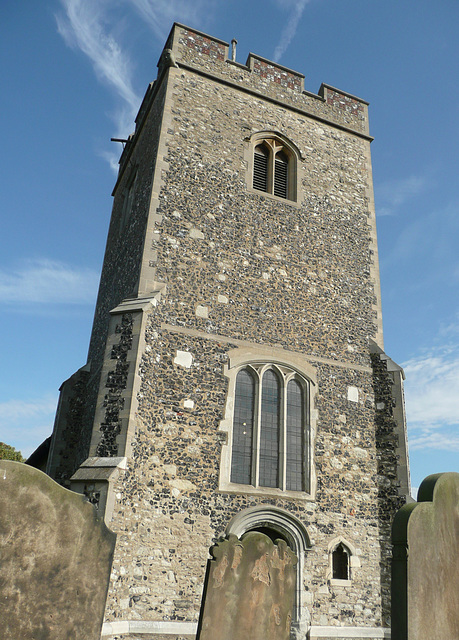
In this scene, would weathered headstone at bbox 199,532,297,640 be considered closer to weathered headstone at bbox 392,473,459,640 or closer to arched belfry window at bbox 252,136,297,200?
weathered headstone at bbox 392,473,459,640

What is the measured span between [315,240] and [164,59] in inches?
260

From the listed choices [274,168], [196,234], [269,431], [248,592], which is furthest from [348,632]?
[274,168]

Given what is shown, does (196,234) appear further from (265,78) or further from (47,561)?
(47,561)

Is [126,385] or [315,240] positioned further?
[315,240]

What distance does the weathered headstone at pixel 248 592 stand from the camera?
19.2ft

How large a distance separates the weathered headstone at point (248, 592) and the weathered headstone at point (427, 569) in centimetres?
160

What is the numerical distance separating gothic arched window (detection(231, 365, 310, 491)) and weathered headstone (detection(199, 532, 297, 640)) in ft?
15.0

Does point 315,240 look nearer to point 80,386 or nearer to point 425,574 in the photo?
point 80,386

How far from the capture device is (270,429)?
11609 mm

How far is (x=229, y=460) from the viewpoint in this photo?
10852 mm

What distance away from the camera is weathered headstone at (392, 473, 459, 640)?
4848mm

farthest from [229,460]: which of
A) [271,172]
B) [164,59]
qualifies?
[164,59]

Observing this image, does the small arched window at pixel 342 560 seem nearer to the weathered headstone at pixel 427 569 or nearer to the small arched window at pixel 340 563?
the small arched window at pixel 340 563

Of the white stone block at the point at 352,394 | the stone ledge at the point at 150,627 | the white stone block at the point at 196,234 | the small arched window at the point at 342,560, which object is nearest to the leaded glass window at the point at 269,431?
the small arched window at the point at 342,560
